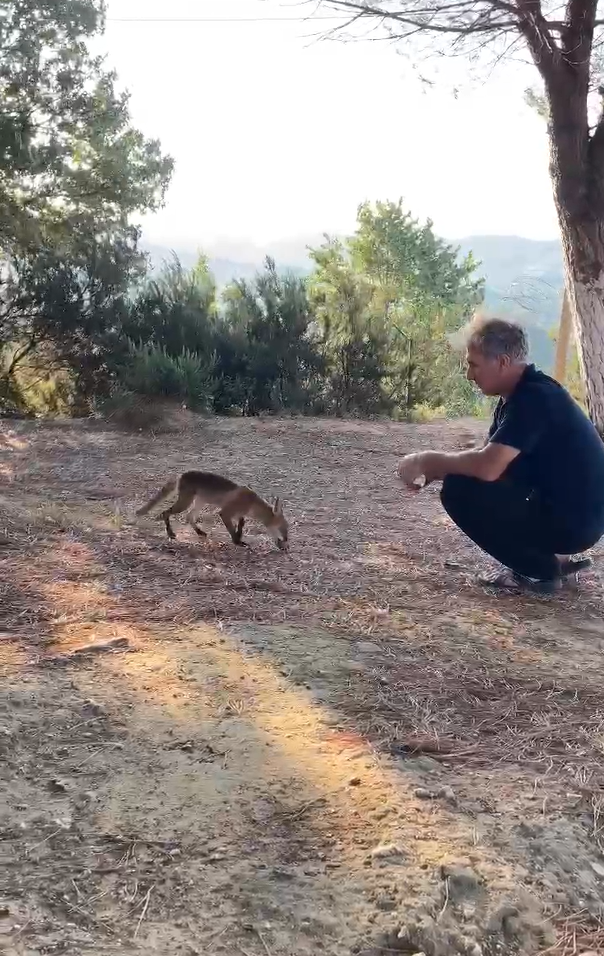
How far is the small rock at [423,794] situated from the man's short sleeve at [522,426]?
1.92 metres

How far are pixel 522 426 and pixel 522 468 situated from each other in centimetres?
39

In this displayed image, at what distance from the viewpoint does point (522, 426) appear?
3.78m

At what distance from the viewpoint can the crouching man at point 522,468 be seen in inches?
150

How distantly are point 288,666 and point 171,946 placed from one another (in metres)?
1.54

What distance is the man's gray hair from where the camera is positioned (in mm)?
3850

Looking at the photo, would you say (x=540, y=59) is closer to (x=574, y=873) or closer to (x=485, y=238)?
(x=574, y=873)

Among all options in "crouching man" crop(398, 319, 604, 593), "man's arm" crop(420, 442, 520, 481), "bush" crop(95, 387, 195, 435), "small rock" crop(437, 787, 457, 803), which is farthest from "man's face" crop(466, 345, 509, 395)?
"bush" crop(95, 387, 195, 435)

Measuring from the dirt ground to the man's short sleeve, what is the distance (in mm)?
944

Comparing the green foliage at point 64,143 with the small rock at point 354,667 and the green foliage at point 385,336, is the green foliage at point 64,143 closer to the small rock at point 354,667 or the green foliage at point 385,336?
the green foliage at point 385,336

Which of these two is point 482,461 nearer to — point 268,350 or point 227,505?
point 227,505

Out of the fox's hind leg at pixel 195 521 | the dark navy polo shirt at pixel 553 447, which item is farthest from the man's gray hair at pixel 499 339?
the fox's hind leg at pixel 195 521

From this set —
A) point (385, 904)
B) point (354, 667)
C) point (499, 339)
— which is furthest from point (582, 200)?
point (385, 904)

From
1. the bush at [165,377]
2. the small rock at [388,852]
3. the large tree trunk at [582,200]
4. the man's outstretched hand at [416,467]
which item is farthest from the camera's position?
the bush at [165,377]

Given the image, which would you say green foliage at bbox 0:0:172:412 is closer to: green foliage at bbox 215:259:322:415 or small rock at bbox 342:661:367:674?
green foliage at bbox 215:259:322:415
